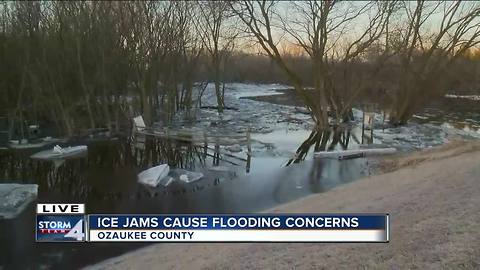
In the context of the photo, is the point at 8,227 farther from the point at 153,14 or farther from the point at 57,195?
the point at 153,14

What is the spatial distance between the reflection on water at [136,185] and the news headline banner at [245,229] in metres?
2.23

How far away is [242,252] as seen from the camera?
6641 mm

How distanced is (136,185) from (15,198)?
11.2 feet

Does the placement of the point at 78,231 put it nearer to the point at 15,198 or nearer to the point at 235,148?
the point at 15,198

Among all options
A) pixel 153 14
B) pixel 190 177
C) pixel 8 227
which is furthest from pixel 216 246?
pixel 153 14

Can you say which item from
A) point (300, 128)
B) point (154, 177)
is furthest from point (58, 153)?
point (300, 128)

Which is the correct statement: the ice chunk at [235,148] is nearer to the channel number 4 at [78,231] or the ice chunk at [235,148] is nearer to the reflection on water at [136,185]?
the reflection on water at [136,185]

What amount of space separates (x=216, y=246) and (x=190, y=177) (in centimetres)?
669

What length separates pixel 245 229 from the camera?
5758 mm

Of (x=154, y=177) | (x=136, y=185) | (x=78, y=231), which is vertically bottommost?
(x=136, y=185)

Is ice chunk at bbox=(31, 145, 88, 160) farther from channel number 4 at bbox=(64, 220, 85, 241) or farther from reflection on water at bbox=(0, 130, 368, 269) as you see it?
channel number 4 at bbox=(64, 220, 85, 241)

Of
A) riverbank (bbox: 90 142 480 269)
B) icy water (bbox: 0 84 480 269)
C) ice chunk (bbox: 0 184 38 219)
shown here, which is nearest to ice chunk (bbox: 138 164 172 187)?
icy water (bbox: 0 84 480 269)

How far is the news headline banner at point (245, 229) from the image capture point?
5.77 meters

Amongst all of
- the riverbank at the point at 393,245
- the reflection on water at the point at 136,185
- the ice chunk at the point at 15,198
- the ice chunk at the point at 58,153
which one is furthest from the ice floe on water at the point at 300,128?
the riverbank at the point at 393,245
